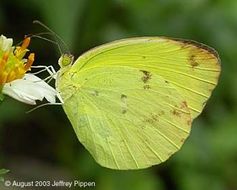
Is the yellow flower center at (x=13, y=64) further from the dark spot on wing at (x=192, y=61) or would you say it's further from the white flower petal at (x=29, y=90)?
the dark spot on wing at (x=192, y=61)

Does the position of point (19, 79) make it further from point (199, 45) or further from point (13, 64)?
point (199, 45)

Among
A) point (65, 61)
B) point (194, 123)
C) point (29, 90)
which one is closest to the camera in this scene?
point (29, 90)

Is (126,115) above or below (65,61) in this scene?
below

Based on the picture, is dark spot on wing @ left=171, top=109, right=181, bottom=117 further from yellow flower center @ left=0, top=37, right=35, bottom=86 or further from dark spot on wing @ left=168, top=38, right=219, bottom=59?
yellow flower center @ left=0, top=37, right=35, bottom=86

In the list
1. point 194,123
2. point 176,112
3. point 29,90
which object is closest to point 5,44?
point 29,90

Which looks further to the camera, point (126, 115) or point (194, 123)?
point (194, 123)

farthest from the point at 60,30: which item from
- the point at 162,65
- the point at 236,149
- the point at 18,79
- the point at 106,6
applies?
the point at 236,149

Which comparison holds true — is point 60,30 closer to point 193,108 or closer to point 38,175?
point 193,108

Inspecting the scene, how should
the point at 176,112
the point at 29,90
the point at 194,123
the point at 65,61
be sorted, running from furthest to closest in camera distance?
the point at 194,123 < the point at 176,112 < the point at 65,61 < the point at 29,90
